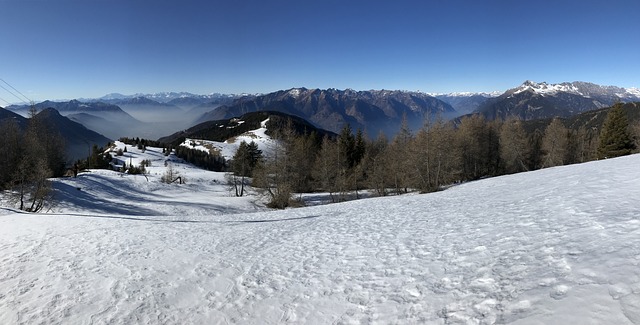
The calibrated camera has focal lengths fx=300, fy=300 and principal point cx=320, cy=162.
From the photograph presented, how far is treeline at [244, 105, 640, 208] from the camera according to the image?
131ft

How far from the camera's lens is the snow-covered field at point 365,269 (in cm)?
546

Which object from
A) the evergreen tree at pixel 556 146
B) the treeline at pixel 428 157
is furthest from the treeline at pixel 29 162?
the evergreen tree at pixel 556 146

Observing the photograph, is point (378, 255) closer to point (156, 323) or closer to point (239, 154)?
point (156, 323)

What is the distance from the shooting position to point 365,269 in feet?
29.0

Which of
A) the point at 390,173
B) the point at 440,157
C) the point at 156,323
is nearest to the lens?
the point at 156,323

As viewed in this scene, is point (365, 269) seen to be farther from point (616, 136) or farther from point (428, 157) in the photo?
point (616, 136)

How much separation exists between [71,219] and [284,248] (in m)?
15.3

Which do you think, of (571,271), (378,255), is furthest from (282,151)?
(571,271)

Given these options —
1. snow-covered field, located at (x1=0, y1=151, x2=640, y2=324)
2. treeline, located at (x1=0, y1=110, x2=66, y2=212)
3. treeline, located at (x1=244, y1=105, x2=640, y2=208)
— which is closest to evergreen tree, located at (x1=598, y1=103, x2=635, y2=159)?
treeline, located at (x1=244, y1=105, x2=640, y2=208)

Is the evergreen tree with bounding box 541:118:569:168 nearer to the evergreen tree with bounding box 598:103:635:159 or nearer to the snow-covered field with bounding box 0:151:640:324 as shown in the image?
the evergreen tree with bounding box 598:103:635:159

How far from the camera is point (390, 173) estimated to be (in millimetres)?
47656

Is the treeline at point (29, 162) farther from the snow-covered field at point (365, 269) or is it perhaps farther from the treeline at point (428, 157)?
the treeline at point (428, 157)

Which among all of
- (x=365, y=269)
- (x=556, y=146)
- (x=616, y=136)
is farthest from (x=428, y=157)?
(x=556, y=146)

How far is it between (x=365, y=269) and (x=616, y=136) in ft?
186
